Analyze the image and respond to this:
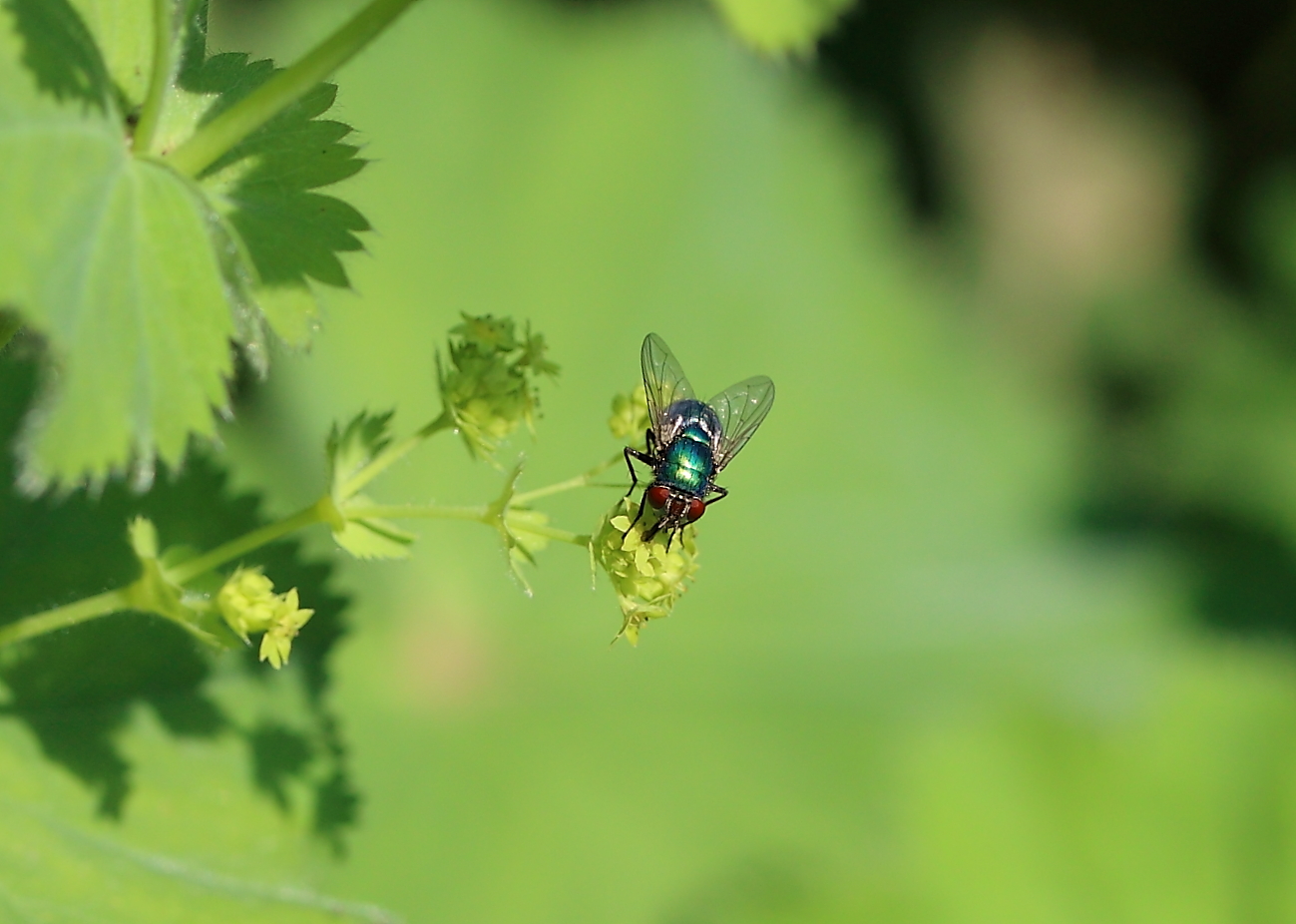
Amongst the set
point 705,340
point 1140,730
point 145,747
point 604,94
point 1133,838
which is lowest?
point 145,747

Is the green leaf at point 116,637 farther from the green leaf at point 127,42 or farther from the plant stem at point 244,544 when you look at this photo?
the green leaf at point 127,42

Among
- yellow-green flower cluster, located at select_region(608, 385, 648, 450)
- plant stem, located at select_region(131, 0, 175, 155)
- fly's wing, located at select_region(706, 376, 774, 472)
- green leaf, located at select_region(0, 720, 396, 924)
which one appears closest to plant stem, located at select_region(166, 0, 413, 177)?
plant stem, located at select_region(131, 0, 175, 155)

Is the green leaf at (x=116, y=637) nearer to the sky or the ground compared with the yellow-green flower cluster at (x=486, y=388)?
nearer to the ground

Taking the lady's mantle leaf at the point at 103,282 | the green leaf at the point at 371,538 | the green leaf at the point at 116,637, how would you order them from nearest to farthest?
the lady's mantle leaf at the point at 103,282 < the green leaf at the point at 371,538 < the green leaf at the point at 116,637

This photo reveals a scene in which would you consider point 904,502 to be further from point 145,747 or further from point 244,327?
point 244,327

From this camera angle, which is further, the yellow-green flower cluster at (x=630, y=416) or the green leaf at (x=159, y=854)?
the yellow-green flower cluster at (x=630, y=416)

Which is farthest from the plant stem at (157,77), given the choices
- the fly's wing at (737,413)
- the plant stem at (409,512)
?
the fly's wing at (737,413)

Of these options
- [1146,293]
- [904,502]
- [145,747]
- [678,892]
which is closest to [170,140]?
[145,747]
